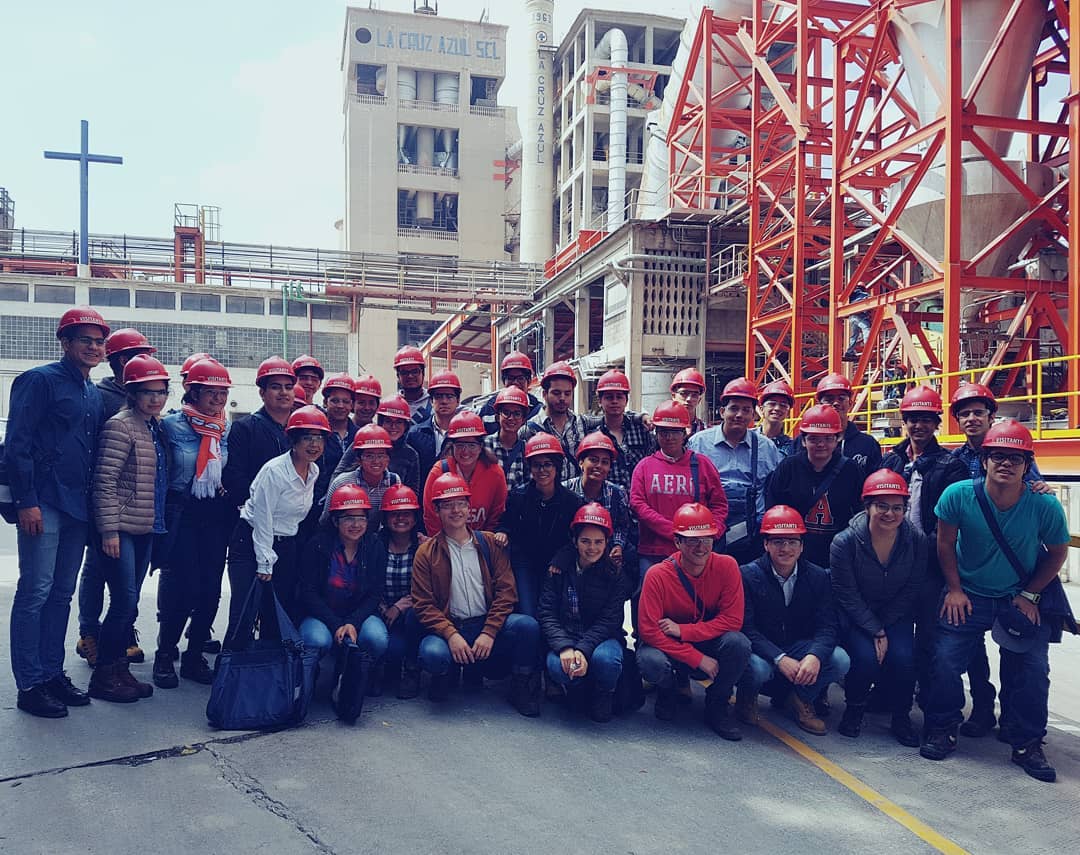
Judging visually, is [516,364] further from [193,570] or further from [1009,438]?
[1009,438]

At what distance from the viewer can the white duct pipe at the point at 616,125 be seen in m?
38.0

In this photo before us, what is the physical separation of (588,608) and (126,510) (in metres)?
2.72

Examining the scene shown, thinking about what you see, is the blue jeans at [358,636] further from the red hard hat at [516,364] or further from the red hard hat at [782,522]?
the red hard hat at [516,364]

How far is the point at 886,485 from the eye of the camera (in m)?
4.91

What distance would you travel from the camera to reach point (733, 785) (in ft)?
13.8

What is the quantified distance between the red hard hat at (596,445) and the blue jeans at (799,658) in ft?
4.98

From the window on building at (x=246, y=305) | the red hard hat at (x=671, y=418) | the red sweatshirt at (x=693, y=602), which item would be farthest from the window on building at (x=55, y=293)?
the red sweatshirt at (x=693, y=602)

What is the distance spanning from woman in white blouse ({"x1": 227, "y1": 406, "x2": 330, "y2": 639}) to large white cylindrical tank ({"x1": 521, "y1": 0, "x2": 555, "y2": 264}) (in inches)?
1527

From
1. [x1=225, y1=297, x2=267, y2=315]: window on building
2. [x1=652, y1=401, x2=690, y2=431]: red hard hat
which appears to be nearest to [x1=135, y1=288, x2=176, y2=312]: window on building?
[x1=225, y1=297, x2=267, y2=315]: window on building

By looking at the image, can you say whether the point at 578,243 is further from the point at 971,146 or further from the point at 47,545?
the point at 47,545

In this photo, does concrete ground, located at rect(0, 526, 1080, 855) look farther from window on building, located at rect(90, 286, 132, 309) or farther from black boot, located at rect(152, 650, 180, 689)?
window on building, located at rect(90, 286, 132, 309)

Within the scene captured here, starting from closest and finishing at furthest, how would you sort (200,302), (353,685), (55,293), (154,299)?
(353,685), (55,293), (154,299), (200,302)

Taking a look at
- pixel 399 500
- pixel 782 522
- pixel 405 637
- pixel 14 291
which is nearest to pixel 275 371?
pixel 399 500

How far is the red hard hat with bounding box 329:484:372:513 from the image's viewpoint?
17.0 ft
